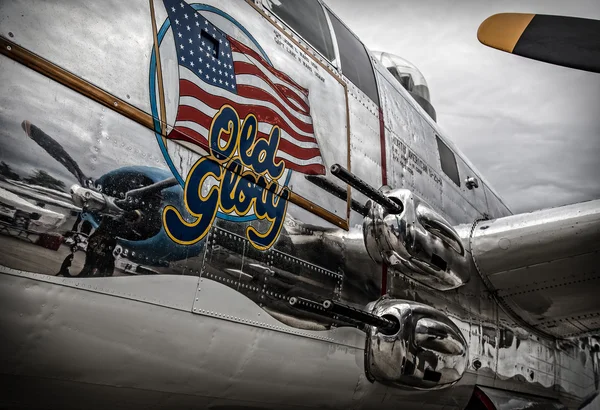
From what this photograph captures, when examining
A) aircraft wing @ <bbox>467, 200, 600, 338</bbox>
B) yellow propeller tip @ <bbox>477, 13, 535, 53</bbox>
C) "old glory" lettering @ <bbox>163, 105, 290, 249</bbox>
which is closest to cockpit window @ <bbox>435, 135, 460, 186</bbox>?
aircraft wing @ <bbox>467, 200, 600, 338</bbox>

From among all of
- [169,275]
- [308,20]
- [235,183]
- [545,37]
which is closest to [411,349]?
[235,183]

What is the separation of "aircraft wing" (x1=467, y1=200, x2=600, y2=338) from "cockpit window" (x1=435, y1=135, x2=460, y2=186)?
3.53 ft

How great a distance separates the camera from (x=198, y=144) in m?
2.61

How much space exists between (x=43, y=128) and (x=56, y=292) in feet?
1.99

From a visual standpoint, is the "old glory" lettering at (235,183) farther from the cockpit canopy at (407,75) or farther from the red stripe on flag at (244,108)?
the cockpit canopy at (407,75)

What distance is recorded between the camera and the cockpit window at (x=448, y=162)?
564 centimetres

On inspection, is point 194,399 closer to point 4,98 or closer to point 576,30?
point 4,98

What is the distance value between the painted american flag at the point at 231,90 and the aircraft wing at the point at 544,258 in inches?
75.4

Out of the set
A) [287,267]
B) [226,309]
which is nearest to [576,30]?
[287,267]

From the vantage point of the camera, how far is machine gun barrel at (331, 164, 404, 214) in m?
3.03

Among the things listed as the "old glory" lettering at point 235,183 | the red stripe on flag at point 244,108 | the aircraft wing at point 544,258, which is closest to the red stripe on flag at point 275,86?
the red stripe on flag at point 244,108

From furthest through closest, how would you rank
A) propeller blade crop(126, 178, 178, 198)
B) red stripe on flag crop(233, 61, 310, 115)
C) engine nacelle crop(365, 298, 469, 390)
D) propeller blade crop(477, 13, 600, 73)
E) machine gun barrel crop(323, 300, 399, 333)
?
propeller blade crop(477, 13, 600, 73) → engine nacelle crop(365, 298, 469, 390) → red stripe on flag crop(233, 61, 310, 115) → machine gun barrel crop(323, 300, 399, 333) → propeller blade crop(126, 178, 178, 198)

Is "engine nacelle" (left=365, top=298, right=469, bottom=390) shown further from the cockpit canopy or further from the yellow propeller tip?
the cockpit canopy

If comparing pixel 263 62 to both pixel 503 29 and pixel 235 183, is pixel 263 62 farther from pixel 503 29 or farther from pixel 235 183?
pixel 503 29
